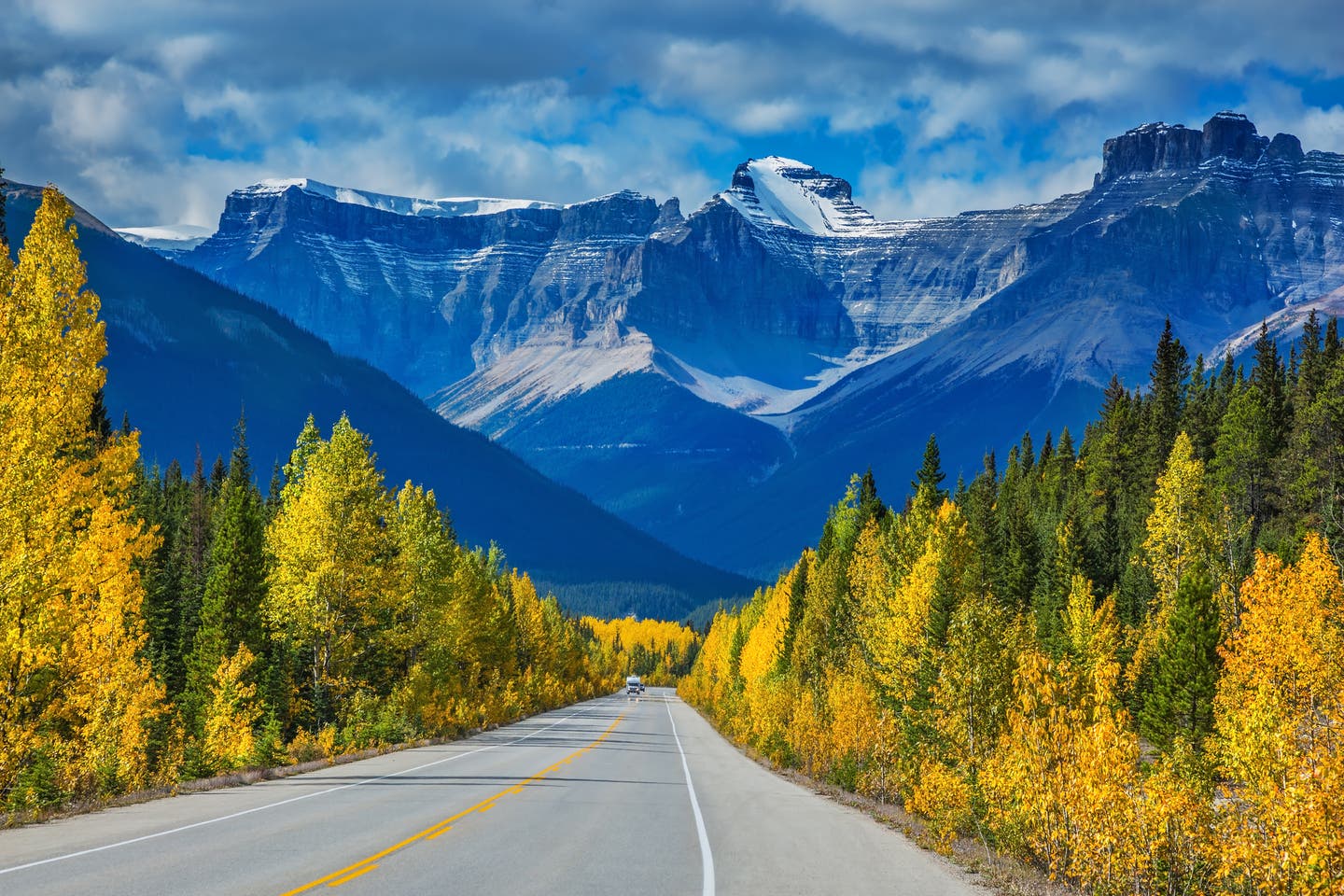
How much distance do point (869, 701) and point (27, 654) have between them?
23766 mm

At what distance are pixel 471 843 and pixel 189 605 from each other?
50.3 m

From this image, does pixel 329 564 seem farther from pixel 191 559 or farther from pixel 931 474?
pixel 931 474

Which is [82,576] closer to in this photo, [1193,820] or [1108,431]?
[1193,820]

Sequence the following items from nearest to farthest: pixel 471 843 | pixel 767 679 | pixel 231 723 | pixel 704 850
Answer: pixel 471 843
pixel 704 850
pixel 231 723
pixel 767 679

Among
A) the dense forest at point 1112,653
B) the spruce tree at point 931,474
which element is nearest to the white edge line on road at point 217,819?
the dense forest at point 1112,653

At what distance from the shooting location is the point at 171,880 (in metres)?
14.6

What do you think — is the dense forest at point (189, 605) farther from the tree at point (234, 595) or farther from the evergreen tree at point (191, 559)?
the evergreen tree at point (191, 559)

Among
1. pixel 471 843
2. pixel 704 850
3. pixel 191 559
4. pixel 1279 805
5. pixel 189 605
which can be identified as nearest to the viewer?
pixel 1279 805

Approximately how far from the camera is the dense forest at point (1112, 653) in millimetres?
16281

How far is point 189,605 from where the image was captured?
63.8 meters

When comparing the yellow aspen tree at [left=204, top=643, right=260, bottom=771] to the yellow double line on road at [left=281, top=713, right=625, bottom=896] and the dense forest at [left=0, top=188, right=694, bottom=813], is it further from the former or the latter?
the yellow double line on road at [left=281, top=713, right=625, bottom=896]

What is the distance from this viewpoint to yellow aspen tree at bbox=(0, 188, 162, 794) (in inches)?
910

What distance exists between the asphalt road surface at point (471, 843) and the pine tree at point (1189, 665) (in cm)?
2315

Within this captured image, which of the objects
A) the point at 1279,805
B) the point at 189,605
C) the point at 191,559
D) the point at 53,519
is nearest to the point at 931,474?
the point at 189,605
